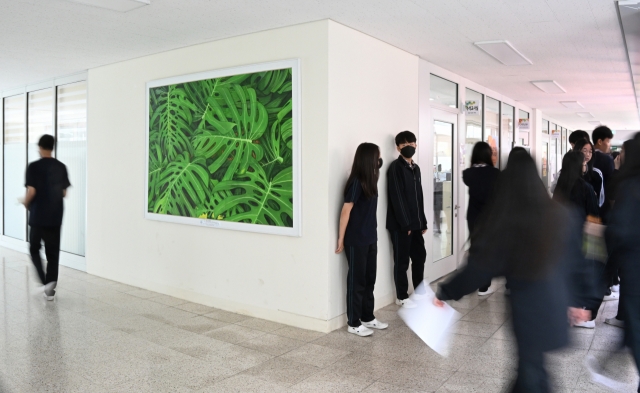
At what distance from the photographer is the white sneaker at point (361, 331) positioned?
4.80m

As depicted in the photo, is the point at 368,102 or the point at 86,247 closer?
the point at 368,102

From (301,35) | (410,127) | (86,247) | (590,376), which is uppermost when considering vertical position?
(301,35)

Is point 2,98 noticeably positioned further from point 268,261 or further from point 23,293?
point 268,261

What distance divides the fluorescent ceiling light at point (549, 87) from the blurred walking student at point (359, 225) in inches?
194

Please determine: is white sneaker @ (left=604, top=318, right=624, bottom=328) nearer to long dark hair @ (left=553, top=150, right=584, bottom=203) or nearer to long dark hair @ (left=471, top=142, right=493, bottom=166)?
long dark hair @ (left=553, top=150, right=584, bottom=203)

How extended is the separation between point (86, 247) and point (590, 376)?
6.52m

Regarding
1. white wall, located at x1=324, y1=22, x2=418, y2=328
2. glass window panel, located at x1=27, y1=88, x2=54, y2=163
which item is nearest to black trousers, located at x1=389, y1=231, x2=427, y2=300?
white wall, located at x1=324, y1=22, x2=418, y2=328

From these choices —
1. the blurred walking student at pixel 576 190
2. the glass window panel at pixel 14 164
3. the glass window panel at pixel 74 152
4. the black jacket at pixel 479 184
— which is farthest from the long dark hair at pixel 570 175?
the glass window panel at pixel 14 164

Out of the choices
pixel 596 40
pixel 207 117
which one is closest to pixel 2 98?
pixel 207 117

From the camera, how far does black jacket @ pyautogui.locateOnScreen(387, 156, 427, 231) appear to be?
18.2ft

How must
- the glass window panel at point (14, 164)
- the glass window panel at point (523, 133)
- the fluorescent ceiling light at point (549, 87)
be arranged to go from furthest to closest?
1. the glass window panel at point (523, 133)
2. the glass window panel at point (14, 164)
3. the fluorescent ceiling light at point (549, 87)

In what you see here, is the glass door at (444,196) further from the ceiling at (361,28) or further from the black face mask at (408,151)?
the black face mask at (408,151)

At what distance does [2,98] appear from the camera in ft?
33.0

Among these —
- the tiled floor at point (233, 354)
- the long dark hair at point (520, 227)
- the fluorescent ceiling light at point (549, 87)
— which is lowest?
the tiled floor at point (233, 354)
